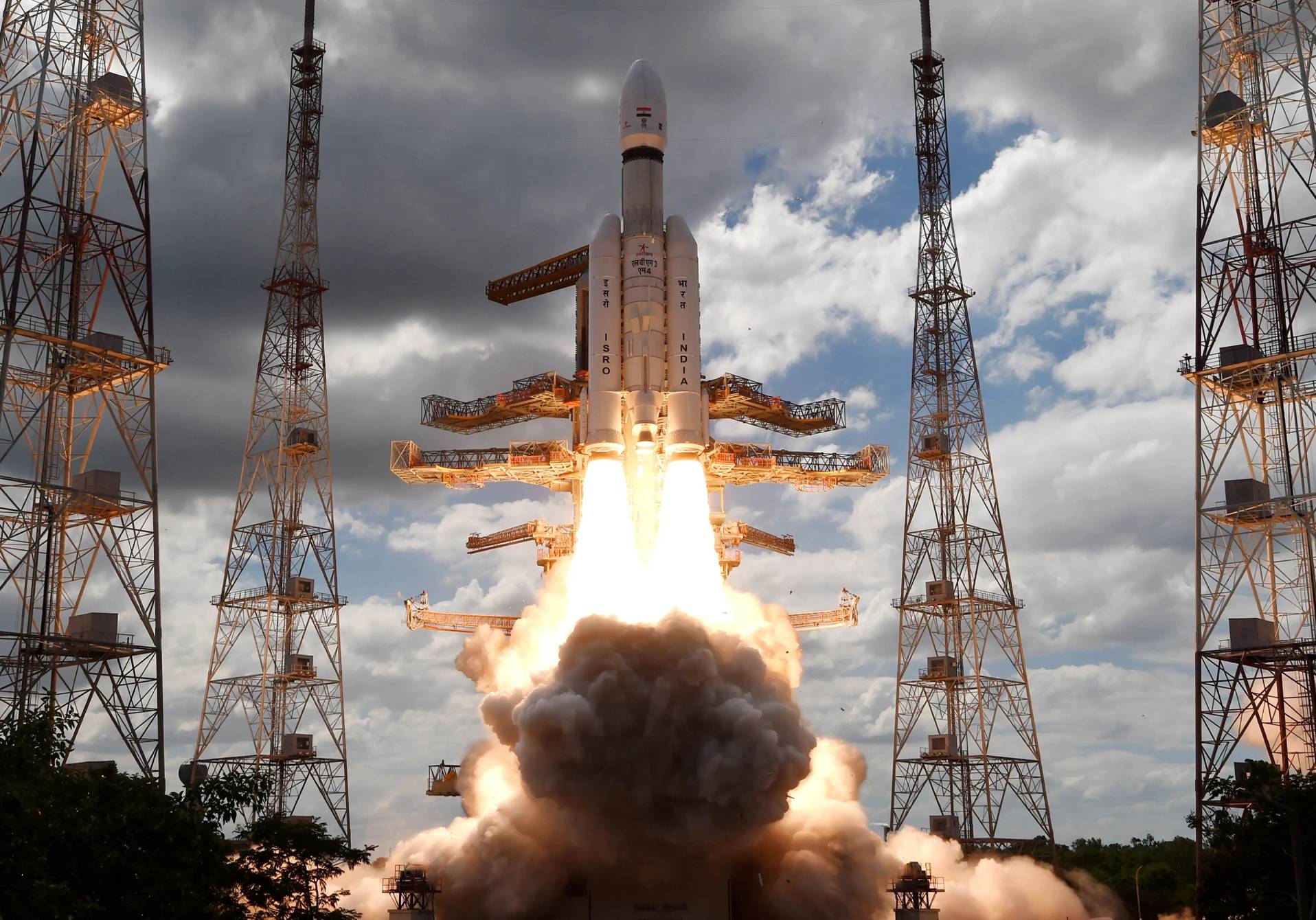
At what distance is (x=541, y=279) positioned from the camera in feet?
208

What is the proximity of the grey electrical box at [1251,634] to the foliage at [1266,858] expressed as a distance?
518cm

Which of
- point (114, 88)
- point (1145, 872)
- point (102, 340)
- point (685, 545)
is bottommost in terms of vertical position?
point (1145, 872)

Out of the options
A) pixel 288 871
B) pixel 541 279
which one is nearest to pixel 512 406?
pixel 541 279

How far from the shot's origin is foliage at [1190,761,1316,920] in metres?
40.3

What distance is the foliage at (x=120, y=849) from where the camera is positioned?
29859 millimetres

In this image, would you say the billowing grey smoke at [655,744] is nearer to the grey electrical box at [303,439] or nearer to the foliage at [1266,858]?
the foliage at [1266,858]

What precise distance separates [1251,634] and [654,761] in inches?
781

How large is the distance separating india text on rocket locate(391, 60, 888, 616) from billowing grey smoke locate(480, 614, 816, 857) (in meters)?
7.49

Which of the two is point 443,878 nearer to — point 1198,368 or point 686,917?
point 686,917

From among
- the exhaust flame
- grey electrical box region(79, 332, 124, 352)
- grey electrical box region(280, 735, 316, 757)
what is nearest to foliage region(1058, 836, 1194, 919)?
the exhaust flame

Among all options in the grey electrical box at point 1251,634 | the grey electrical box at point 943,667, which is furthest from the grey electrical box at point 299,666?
the grey electrical box at point 1251,634

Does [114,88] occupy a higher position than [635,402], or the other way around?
[114,88]

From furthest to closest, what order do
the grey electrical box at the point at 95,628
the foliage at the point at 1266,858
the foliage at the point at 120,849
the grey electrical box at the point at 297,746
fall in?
the grey electrical box at the point at 297,746 < the grey electrical box at the point at 95,628 < the foliage at the point at 1266,858 < the foliage at the point at 120,849

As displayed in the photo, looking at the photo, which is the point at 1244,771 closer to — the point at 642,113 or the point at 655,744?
the point at 655,744
